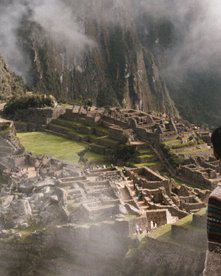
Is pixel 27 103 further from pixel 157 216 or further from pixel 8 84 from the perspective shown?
pixel 157 216

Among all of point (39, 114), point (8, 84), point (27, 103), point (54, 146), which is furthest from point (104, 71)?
point (54, 146)

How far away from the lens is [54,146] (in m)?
53.9

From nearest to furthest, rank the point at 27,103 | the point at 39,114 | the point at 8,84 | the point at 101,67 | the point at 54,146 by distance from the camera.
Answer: the point at 54,146 → the point at 39,114 → the point at 27,103 → the point at 8,84 → the point at 101,67

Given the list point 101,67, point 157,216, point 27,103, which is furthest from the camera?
point 101,67

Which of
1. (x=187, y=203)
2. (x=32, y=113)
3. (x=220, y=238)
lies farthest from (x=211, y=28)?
(x=220, y=238)

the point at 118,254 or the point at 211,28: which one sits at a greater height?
the point at 211,28

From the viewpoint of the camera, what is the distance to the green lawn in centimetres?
4890

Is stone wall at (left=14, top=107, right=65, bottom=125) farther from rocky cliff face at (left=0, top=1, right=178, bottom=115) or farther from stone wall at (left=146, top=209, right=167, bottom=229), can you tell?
rocky cliff face at (left=0, top=1, right=178, bottom=115)

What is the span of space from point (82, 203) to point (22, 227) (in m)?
2.30

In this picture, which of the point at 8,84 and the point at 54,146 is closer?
the point at 54,146

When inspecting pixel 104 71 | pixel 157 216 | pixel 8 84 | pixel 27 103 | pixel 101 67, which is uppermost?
pixel 101 67

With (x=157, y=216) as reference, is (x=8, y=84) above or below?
above

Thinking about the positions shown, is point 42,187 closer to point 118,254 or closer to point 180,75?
point 118,254

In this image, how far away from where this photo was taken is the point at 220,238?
5648 mm
